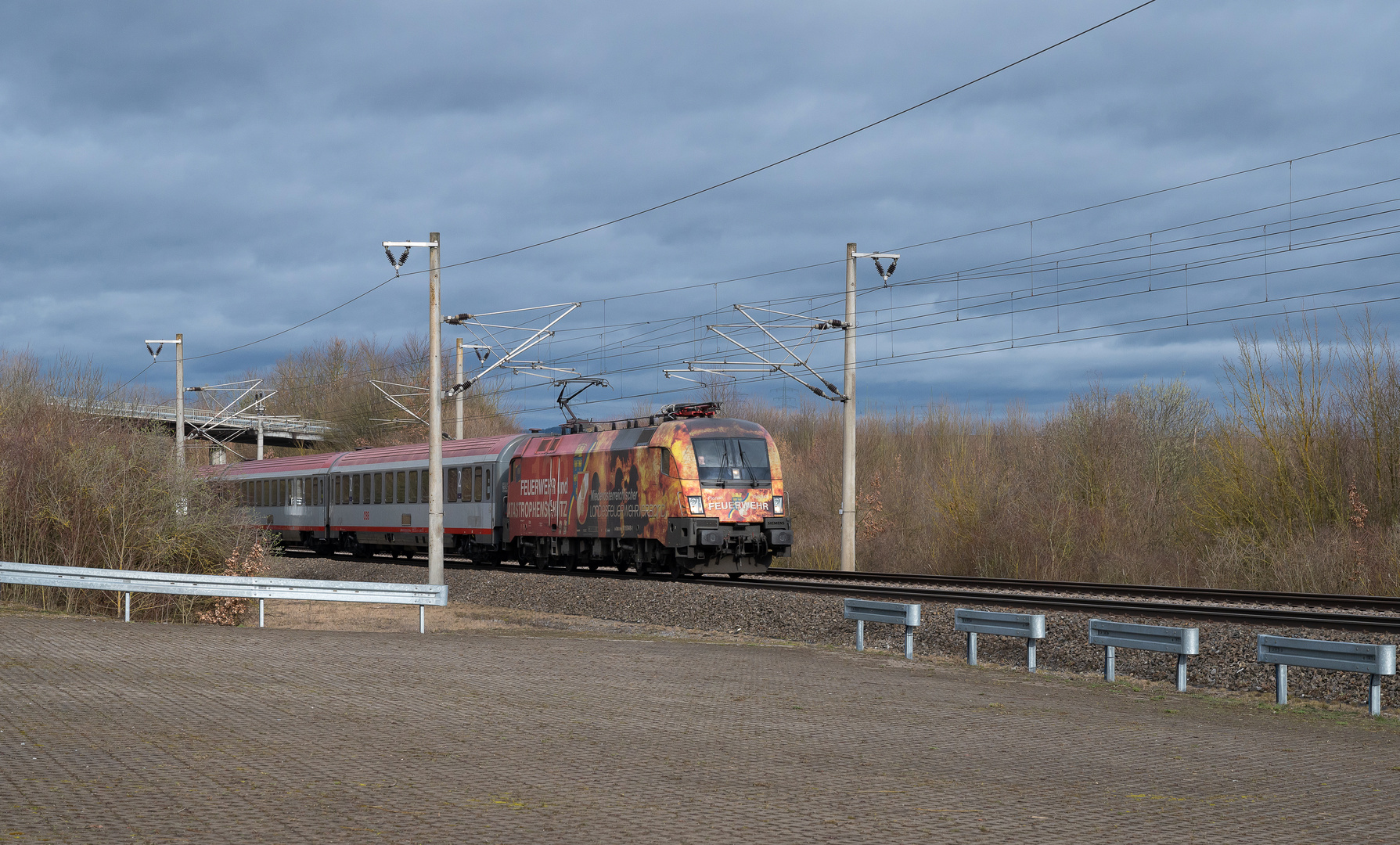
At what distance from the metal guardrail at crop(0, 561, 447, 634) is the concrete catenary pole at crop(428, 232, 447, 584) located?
244 inches

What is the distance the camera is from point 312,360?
77188 mm

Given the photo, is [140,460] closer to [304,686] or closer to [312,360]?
[304,686]

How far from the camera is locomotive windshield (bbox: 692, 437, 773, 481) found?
81.7 feet

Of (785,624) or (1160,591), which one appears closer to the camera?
(785,624)

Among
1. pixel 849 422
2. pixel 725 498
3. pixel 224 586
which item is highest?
pixel 849 422

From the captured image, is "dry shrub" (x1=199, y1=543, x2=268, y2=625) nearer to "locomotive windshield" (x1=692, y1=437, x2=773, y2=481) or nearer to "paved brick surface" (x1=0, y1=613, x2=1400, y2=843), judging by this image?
"paved brick surface" (x1=0, y1=613, x2=1400, y2=843)

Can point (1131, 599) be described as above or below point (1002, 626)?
below

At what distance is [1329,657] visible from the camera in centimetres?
1154

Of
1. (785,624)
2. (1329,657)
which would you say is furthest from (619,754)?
(785,624)

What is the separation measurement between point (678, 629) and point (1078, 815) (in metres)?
13.1

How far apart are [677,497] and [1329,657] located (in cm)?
1457

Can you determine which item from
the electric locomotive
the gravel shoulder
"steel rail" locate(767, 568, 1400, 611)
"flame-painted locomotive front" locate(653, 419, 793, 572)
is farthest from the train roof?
"steel rail" locate(767, 568, 1400, 611)

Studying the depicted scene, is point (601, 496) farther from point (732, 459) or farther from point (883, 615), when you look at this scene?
point (883, 615)

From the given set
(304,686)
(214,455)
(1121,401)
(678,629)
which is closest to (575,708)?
(304,686)
